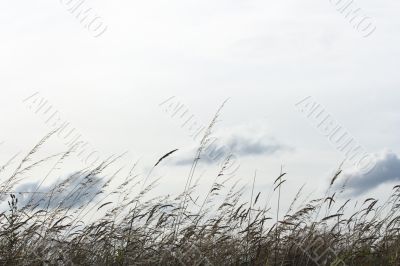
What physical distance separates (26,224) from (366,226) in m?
3.42

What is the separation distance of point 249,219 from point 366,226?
4.49ft

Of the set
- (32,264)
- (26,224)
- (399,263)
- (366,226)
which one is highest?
(366,226)

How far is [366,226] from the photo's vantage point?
21.1ft

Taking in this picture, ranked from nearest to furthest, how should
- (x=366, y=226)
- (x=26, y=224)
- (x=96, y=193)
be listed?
(x=26, y=224), (x=96, y=193), (x=366, y=226)

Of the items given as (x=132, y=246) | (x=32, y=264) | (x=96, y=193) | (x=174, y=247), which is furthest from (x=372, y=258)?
(x=32, y=264)

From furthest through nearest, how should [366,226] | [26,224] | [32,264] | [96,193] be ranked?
[366,226]
[96,193]
[26,224]
[32,264]

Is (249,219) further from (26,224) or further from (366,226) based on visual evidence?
(26,224)

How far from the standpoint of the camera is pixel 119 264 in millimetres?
5102

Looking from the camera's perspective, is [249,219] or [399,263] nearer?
[399,263]

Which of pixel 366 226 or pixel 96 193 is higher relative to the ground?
pixel 366 226

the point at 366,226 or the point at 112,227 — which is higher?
the point at 366,226

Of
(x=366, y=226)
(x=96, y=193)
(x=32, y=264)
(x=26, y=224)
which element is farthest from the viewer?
(x=366, y=226)

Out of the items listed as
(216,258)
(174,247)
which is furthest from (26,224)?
(216,258)

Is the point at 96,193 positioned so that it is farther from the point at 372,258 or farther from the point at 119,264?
the point at 372,258
